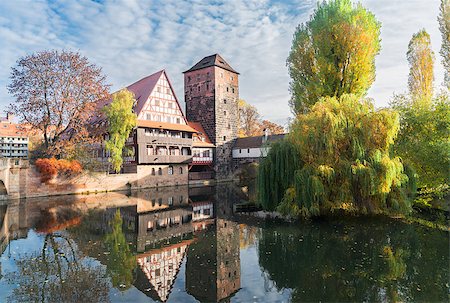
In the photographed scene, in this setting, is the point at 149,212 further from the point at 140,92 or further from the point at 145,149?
the point at 140,92

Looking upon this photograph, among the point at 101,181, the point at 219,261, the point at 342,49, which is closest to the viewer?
the point at 219,261

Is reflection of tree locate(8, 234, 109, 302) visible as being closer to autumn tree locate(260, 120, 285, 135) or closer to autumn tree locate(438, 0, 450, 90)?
autumn tree locate(438, 0, 450, 90)

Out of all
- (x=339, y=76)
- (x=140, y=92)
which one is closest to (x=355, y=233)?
(x=339, y=76)

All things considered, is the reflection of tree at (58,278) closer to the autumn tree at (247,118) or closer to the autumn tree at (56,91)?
the autumn tree at (56,91)

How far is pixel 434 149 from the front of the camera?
14312 millimetres

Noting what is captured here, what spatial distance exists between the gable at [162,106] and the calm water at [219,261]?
58.6ft

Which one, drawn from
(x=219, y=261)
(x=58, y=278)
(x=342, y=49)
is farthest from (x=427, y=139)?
(x=58, y=278)

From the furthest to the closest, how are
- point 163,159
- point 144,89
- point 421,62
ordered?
point 144,89 < point 163,159 < point 421,62

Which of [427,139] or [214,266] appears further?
[427,139]

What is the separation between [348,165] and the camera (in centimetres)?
1291

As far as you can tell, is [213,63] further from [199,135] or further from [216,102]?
[199,135]

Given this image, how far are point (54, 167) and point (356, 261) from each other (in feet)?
73.7

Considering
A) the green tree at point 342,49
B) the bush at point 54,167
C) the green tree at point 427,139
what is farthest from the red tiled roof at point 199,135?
the green tree at point 427,139

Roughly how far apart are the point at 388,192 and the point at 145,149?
22.7 meters
